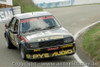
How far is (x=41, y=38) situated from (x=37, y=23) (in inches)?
48.2

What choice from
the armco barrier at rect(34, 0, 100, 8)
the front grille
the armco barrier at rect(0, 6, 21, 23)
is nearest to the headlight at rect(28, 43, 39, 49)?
the front grille

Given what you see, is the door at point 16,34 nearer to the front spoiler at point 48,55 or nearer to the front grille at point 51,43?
the front spoiler at point 48,55

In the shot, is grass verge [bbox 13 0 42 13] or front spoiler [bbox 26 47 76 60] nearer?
front spoiler [bbox 26 47 76 60]

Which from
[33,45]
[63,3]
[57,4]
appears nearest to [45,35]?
[33,45]

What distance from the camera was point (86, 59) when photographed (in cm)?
955

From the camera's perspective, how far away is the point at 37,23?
1030cm

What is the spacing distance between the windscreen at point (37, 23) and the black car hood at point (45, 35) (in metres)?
0.33

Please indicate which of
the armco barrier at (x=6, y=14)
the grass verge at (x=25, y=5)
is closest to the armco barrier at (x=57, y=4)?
the grass verge at (x=25, y=5)

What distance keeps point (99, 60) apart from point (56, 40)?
4.79 ft

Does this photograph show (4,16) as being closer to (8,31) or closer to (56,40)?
(8,31)

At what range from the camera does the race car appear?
9133 millimetres

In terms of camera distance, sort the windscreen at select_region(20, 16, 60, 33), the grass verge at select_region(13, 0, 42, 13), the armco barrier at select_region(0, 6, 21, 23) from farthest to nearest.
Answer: the grass verge at select_region(13, 0, 42, 13)
the armco barrier at select_region(0, 6, 21, 23)
the windscreen at select_region(20, 16, 60, 33)

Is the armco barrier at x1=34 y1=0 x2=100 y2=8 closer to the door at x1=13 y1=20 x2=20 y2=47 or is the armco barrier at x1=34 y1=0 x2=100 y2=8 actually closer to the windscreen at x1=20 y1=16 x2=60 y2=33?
the door at x1=13 y1=20 x2=20 y2=47

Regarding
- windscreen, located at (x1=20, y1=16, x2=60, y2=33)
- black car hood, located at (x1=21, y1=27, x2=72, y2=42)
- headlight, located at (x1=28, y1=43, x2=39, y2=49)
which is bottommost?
headlight, located at (x1=28, y1=43, x2=39, y2=49)
